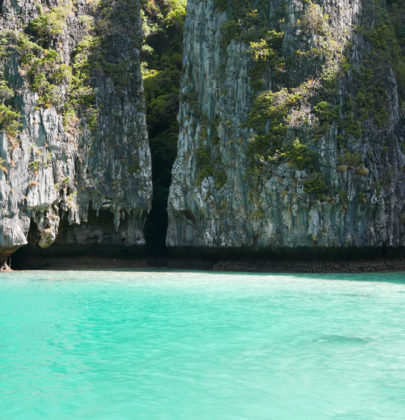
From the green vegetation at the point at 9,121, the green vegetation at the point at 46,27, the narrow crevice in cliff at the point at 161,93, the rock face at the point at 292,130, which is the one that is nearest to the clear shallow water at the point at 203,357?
the rock face at the point at 292,130

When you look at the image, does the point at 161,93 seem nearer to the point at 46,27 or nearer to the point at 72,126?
the point at 72,126

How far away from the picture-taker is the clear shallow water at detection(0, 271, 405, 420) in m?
4.90

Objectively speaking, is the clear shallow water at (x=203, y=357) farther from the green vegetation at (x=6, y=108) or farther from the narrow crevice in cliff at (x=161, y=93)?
the narrow crevice in cliff at (x=161, y=93)

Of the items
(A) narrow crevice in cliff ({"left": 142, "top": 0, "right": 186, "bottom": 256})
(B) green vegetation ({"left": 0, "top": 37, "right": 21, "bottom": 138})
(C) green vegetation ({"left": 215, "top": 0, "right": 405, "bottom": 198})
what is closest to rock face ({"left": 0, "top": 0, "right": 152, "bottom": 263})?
(B) green vegetation ({"left": 0, "top": 37, "right": 21, "bottom": 138})

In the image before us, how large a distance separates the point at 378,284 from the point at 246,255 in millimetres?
8134

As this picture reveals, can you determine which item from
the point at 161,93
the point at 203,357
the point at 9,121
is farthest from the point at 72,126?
the point at 203,357

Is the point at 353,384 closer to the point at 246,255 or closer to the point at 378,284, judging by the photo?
the point at 378,284

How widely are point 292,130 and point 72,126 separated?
32.3ft

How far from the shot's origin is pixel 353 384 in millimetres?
5414

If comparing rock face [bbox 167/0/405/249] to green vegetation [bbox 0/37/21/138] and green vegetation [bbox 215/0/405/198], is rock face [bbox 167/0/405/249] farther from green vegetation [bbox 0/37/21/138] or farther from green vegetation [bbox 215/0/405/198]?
green vegetation [bbox 0/37/21/138]

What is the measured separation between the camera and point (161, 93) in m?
27.1

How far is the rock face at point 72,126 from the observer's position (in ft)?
67.8

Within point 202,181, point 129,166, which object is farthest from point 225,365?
point 129,166

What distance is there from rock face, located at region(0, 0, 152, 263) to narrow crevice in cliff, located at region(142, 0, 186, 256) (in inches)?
78.8
